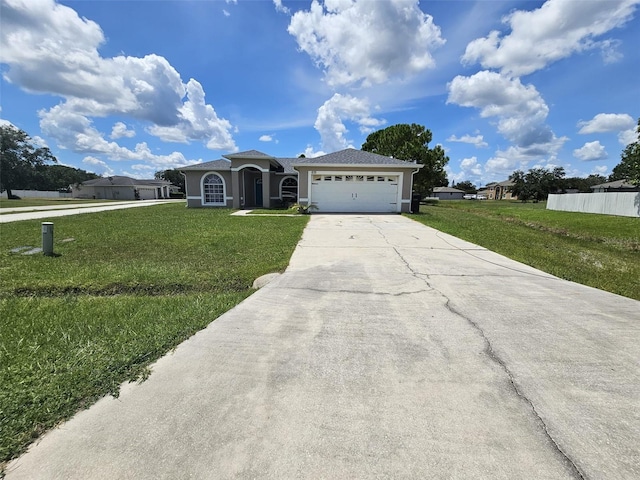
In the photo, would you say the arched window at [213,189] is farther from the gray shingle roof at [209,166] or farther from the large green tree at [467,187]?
the large green tree at [467,187]

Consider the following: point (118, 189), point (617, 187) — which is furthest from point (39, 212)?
point (617, 187)

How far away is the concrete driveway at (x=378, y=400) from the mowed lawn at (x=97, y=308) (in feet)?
0.86

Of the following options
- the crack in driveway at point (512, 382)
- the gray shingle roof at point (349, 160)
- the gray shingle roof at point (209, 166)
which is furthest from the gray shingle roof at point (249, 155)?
the crack in driveway at point (512, 382)

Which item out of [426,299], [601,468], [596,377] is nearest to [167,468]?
[601,468]

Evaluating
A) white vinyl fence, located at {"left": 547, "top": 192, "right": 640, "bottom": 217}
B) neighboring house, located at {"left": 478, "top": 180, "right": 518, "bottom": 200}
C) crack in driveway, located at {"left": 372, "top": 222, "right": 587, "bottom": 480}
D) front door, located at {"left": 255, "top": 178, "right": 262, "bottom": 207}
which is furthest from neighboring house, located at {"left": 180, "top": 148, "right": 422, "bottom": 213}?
neighboring house, located at {"left": 478, "top": 180, "right": 518, "bottom": 200}

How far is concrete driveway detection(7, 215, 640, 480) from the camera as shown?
5.48 ft

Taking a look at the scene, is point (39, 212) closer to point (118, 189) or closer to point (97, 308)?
point (97, 308)

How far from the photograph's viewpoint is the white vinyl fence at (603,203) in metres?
19.3

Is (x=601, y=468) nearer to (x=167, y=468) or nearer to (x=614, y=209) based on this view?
(x=167, y=468)

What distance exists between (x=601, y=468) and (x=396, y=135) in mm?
35786

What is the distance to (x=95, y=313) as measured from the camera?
12.2 ft

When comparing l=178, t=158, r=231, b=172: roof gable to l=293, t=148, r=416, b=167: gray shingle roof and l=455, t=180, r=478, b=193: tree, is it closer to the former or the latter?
l=293, t=148, r=416, b=167: gray shingle roof

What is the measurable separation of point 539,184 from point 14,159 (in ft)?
292

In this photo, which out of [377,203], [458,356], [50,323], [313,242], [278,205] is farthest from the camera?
[278,205]
